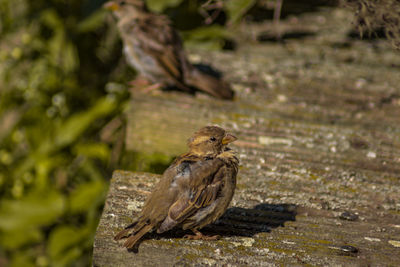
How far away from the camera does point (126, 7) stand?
5066 mm

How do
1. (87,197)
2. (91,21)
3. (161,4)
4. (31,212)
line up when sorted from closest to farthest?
(87,197)
(31,212)
(161,4)
(91,21)

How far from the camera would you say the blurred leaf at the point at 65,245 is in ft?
11.9

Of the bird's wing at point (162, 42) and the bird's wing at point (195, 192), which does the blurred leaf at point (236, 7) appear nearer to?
the bird's wing at point (162, 42)

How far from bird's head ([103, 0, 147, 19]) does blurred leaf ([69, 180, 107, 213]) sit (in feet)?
6.03

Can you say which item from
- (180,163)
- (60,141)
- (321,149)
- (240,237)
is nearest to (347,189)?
(321,149)

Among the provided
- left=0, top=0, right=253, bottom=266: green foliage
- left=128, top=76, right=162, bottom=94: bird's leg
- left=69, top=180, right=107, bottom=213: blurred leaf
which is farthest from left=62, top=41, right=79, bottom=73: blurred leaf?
left=69, top=180, right=107, bottom=213: blurred leaf

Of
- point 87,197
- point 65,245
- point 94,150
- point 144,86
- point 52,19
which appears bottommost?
point 65,245

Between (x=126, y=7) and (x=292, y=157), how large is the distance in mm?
2899

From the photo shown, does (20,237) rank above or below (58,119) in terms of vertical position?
below

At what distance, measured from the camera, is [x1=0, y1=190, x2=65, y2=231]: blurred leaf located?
399 centimetres

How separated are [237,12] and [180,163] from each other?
2.10m

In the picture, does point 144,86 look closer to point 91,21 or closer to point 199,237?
point 91,21

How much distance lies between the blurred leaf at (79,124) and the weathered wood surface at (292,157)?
93 cm

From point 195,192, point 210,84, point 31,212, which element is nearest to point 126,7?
point 210,84
